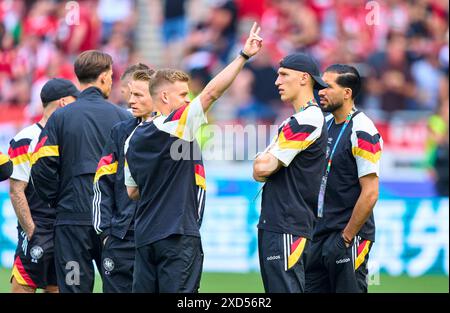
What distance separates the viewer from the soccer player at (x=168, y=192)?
25.0ft

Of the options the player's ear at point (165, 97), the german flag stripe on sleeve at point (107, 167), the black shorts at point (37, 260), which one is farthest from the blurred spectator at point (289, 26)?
the player's ear at point (165, 97)

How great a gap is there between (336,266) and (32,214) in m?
3.00

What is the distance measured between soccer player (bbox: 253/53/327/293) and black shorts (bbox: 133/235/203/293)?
1.82 feet

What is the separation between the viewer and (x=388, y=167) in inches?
613

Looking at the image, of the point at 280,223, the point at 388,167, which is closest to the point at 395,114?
the point at 388,167

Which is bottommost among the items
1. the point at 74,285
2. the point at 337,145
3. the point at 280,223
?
the point at 74,285

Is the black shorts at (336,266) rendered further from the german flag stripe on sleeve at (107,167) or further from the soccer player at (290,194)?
the german flag stripe on sleeve at (107,167)

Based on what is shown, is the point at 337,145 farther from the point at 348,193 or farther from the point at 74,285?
the point at 74,285

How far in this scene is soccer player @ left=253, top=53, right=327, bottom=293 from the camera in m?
7.75

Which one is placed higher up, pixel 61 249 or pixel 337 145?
pixel 337 145

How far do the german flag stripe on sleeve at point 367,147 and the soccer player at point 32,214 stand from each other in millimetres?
2854
